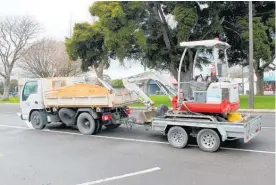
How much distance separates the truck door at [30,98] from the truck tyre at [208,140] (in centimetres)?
674

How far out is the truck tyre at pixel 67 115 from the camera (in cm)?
1040

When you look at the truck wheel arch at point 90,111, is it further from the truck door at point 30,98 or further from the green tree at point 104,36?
the green tree at point 104,36

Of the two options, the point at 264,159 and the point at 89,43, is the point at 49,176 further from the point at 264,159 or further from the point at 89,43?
the point at 89,43

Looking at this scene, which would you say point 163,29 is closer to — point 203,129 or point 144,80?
point 144,80

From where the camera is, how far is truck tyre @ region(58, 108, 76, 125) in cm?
1040

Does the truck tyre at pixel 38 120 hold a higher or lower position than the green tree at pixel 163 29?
lower

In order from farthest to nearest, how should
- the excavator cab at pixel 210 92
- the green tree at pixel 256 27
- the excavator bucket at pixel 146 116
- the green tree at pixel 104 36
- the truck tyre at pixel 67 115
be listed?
the green tree at pixel 104 36 < the green tree at pixel 256 27 < the truck tyre at pixel 67 115 < the excavator bucket at pixel 146 116 < the excavator cab at pixel 210 92

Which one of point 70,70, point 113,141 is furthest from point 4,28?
point 113,141

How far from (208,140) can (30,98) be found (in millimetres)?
7508

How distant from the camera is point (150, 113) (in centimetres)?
935

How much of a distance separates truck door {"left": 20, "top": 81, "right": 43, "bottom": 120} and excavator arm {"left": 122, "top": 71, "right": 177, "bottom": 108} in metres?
3.89

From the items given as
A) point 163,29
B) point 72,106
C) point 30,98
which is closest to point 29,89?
point 30,98

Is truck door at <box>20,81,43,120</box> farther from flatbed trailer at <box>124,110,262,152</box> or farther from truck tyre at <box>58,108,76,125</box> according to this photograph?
flatbed trailer at <box>124,110,262,152</box>

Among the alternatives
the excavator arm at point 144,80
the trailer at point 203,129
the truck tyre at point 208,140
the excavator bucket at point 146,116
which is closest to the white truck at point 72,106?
the excavator arm at point 144,80
